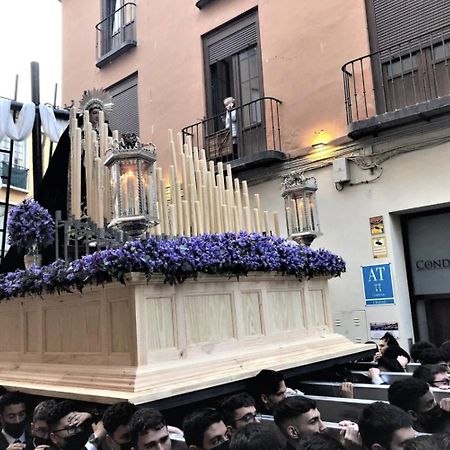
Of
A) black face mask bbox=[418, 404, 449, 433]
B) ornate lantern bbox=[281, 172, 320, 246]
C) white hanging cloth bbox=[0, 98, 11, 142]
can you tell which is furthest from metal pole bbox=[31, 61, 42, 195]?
black face mask bbox=[418, 404, 449, 433]

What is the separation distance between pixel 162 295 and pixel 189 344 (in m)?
0.39

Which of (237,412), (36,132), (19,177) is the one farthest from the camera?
(19,177)

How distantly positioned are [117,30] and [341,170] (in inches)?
253

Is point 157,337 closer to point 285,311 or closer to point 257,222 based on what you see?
point 285,311

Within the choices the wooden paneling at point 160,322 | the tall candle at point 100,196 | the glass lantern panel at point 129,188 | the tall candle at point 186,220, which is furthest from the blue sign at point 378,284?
the glass lantern panel at point 129,188

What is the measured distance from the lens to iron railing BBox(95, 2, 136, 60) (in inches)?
430

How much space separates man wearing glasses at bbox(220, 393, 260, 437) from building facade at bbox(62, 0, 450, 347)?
436 cm

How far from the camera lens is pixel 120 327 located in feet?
11.5

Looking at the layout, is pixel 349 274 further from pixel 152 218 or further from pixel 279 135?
pixel 152 218

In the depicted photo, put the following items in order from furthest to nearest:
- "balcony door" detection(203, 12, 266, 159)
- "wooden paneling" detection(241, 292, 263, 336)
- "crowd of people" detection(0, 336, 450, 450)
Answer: "balcony door" detection(203, 12, 266, 159), "wooden paneling" detection(241, 292, 263, 336), "crowd of people" detection(0, 336, 450, 450)

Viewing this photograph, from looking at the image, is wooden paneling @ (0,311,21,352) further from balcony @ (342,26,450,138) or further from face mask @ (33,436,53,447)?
balcony @ (342,26,450,138)

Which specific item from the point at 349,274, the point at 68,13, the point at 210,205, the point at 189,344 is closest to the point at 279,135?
the point at 349,274

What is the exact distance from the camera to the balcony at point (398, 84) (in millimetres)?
6789

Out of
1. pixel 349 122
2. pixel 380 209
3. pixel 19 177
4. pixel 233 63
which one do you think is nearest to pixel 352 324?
pixel 380 209
